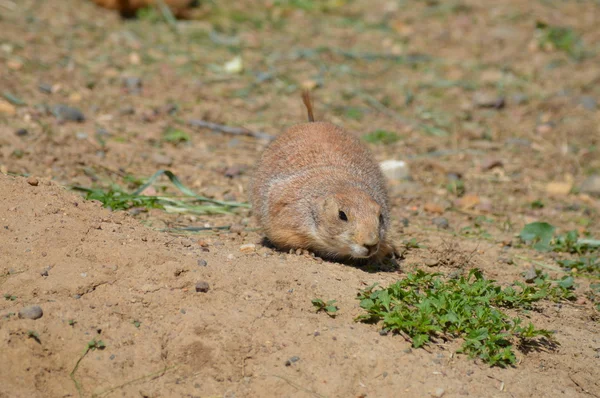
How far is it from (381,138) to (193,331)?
192 inches

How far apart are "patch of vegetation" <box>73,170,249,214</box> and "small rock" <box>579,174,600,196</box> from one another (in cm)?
375

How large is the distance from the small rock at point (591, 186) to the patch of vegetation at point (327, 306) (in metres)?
4.31

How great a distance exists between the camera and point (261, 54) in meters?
10.6

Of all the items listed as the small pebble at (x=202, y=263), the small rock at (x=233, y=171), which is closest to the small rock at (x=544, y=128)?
the small rock at (x=233, y=171)

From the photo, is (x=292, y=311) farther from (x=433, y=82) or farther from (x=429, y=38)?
(x=429, y=38)

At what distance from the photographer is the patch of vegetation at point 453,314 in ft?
14.8

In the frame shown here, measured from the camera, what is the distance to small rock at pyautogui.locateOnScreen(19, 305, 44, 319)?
4242 mm

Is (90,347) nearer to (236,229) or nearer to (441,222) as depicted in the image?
(236,229)

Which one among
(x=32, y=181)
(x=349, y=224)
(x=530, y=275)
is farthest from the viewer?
(x=530, y=275)

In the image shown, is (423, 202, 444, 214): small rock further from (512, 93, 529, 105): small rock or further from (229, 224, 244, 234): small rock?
(512, 93, 529, 105): small rock

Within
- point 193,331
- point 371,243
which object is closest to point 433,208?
point 371,243

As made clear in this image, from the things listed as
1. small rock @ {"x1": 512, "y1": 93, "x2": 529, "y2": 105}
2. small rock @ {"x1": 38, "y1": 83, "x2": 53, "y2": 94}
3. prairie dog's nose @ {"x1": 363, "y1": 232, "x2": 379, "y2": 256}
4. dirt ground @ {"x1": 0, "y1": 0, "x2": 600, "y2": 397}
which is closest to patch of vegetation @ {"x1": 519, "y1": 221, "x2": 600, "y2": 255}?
dirt ground @ {"x1": 0, "y1": 0, "x2": 600, "y2": 397}

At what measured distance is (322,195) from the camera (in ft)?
17.7

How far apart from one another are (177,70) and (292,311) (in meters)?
5.95
